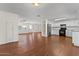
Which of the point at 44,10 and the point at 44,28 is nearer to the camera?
the point at 44,10

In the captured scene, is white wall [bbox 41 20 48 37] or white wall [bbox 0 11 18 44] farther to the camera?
white wall [bbox 41 20 48 37]

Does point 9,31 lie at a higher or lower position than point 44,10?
lower

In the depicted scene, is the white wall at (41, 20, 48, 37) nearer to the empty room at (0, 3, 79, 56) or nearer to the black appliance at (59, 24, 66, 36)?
the empty room at (0, 3, 79, 56)

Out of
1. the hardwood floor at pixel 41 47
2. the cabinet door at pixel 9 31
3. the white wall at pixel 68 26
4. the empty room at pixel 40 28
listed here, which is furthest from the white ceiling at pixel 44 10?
the hardwood floor at pixel 41 47

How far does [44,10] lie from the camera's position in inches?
91.7

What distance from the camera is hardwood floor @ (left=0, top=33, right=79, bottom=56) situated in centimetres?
221

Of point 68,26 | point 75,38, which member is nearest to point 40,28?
point 68,26

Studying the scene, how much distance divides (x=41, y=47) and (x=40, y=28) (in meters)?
0.37

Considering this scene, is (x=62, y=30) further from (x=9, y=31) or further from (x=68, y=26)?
(x=9, y=31)

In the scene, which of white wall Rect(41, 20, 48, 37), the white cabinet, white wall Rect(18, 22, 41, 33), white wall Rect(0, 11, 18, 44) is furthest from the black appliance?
white wall Rect(0, 11, 18, 44)

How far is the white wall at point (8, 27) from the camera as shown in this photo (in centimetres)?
224

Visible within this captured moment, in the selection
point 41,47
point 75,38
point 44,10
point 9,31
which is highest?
point 44,10

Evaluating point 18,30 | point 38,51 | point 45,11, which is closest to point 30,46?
point 38,51

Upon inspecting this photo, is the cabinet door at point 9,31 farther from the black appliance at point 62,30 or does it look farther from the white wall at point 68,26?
the black appliance at point 62,30
